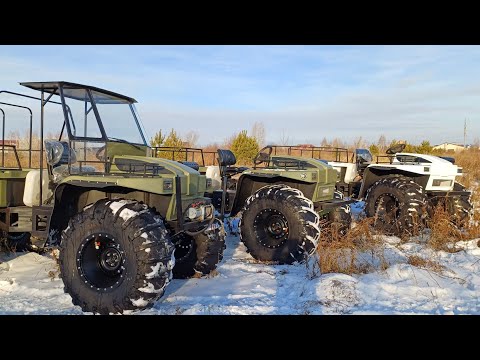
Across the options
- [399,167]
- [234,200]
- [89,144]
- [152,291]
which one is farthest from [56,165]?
[399,167]

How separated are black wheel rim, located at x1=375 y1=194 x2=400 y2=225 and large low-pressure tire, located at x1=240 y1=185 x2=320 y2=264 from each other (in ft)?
9.77

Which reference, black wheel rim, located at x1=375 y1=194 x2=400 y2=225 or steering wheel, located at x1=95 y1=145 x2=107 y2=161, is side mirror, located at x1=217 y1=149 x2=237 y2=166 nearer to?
steering wheel, located at x1=95 y1=145 x2=107 y2=161

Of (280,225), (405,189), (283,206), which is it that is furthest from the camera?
(405,189)

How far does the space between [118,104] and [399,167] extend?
6667mm

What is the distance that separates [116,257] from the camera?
4727mm

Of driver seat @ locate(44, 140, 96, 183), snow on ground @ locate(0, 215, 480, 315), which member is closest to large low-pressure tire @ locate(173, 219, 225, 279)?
snow on ground @ locate(0, 215, 480, 315)

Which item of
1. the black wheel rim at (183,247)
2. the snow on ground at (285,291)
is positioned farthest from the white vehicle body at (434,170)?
the black wheel rim at (183,247)

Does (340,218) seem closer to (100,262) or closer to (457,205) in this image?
(457,205)

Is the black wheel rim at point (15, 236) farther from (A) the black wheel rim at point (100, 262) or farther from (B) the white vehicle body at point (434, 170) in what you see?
(B) the white vehicle body at point (434, 170)

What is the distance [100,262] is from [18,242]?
135 inches

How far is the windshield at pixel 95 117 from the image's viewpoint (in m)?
5.50

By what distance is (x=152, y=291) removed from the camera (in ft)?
13.9

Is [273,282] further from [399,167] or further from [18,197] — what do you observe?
[399,167]

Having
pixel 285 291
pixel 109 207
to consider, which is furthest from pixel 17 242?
pixel 285 291
